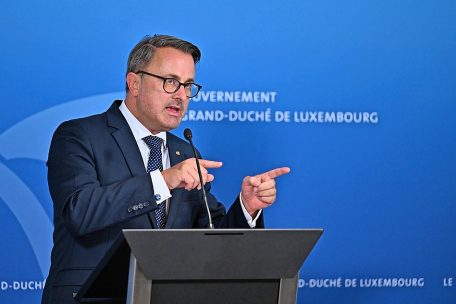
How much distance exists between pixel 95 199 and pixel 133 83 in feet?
2.31

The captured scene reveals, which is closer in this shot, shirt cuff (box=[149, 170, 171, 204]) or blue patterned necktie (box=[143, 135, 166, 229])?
shirt cuff (box=[149, 170, 171, 204])

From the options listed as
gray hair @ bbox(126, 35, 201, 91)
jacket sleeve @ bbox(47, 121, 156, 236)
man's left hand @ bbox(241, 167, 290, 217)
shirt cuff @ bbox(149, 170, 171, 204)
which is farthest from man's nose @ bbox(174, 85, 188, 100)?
shirt cuff @ bbox(149, 170, 171, 204)

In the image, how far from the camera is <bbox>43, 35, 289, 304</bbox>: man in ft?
7.93

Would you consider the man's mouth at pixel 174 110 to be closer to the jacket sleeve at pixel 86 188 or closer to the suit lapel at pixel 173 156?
the suit lapel at pixel 173 156

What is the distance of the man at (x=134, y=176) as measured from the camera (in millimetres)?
2416

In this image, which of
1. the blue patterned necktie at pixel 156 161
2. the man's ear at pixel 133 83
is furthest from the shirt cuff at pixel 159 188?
the man's ear at pixel 133 83

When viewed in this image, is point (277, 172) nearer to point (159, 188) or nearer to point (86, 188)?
point (159, 188)

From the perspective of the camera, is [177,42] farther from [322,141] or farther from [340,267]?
[340,267]

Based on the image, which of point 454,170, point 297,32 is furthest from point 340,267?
point 297,32

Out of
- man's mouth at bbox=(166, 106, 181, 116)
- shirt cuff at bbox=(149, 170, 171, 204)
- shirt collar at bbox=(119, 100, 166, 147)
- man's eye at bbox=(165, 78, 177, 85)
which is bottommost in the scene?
shirt cuff at bbox=(149, 170, 171, 204)

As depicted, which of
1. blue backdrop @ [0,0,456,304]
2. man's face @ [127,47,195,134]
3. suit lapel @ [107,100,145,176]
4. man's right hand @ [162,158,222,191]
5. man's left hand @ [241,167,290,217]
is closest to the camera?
man's right hand @ [162,158,222,191]

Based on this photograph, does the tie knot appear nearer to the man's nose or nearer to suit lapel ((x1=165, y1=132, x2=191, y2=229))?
suit lapel ((x1=165, y1=132, x2=191, y2=229))

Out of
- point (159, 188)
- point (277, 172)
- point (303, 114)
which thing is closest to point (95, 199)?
point (159, 188)

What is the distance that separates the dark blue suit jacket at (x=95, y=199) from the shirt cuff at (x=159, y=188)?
13mm
